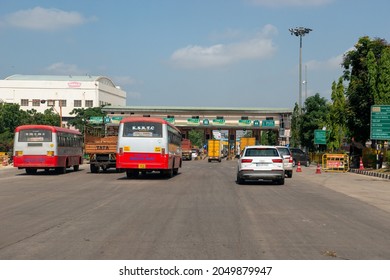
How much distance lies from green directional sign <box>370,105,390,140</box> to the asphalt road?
18.6 meters

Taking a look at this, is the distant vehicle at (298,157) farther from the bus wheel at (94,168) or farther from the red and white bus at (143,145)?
A: the red and white bus at (143,145)

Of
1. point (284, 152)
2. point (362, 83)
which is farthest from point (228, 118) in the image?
point (284, 152)

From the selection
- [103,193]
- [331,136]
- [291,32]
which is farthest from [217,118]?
[103,193]

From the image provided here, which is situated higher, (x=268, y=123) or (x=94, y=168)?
(x=268, y=123)

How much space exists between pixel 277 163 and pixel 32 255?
1553 cm

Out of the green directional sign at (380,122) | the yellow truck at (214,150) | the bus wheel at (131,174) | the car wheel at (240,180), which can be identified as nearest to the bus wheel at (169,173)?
the bus wheel at (131,174)

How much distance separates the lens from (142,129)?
2455 centimetres

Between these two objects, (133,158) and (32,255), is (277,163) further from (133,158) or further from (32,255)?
(32,255)

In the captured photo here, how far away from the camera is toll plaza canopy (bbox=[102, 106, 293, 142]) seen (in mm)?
86188

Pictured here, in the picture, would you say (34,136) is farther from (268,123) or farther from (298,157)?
(268,123)

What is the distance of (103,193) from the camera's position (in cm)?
1761

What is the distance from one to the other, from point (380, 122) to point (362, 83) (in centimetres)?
829

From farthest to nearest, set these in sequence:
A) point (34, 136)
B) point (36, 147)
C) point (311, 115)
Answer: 1. point (311, 115)
2. point (34, 136)
3. point (36, 147)

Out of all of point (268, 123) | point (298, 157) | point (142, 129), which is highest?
point (268, 123)
